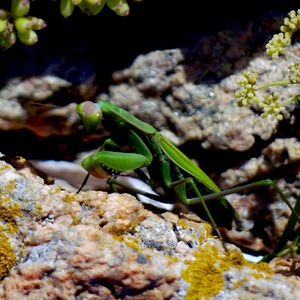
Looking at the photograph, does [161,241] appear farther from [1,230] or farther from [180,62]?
[180,62]

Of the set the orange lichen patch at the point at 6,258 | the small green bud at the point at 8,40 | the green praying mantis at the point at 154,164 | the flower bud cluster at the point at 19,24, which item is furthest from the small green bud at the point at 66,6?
the orange lichen patch at the point at 6,258

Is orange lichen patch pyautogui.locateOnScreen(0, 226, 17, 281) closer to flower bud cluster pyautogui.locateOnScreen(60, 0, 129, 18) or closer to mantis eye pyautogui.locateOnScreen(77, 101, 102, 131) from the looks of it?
mantis eye pyautogui.locateOnScreen(77, 101, 102, 131)

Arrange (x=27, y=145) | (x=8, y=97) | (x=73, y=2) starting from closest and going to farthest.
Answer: (x=73, y=2) < (x=8, y=97) < (x=27, y=145)

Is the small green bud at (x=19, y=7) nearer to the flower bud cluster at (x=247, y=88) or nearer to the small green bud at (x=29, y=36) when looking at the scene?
the small green bud at (x=29, y=36)

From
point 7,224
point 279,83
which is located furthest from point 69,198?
point 279,83

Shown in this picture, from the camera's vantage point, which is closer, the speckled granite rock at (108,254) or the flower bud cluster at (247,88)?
the speckled granite rock at (108,254)

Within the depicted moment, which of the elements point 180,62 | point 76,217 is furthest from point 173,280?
point 180,62

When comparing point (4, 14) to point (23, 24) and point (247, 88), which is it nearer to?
point (23, 24)
